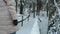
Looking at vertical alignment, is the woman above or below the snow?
above

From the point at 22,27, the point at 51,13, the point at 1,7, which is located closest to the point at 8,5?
the point at 1,7

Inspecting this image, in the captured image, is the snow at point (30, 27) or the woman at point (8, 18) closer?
the woman at point (8, 18)

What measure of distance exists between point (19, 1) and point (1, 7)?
0.62 metres

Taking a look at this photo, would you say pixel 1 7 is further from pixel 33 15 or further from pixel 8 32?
pixel 33 15

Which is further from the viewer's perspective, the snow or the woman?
the snow

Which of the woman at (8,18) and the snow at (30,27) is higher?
the woman at (8,18)

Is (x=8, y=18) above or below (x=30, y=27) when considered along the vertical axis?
above

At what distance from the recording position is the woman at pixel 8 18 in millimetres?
1124

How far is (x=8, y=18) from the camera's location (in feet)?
3.77

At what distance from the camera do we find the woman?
112 centimetres

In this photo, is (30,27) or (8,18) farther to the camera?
(30,27)

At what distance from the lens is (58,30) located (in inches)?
68.6

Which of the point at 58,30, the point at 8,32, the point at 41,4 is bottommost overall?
the point at 58,30

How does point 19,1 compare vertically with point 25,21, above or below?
above
